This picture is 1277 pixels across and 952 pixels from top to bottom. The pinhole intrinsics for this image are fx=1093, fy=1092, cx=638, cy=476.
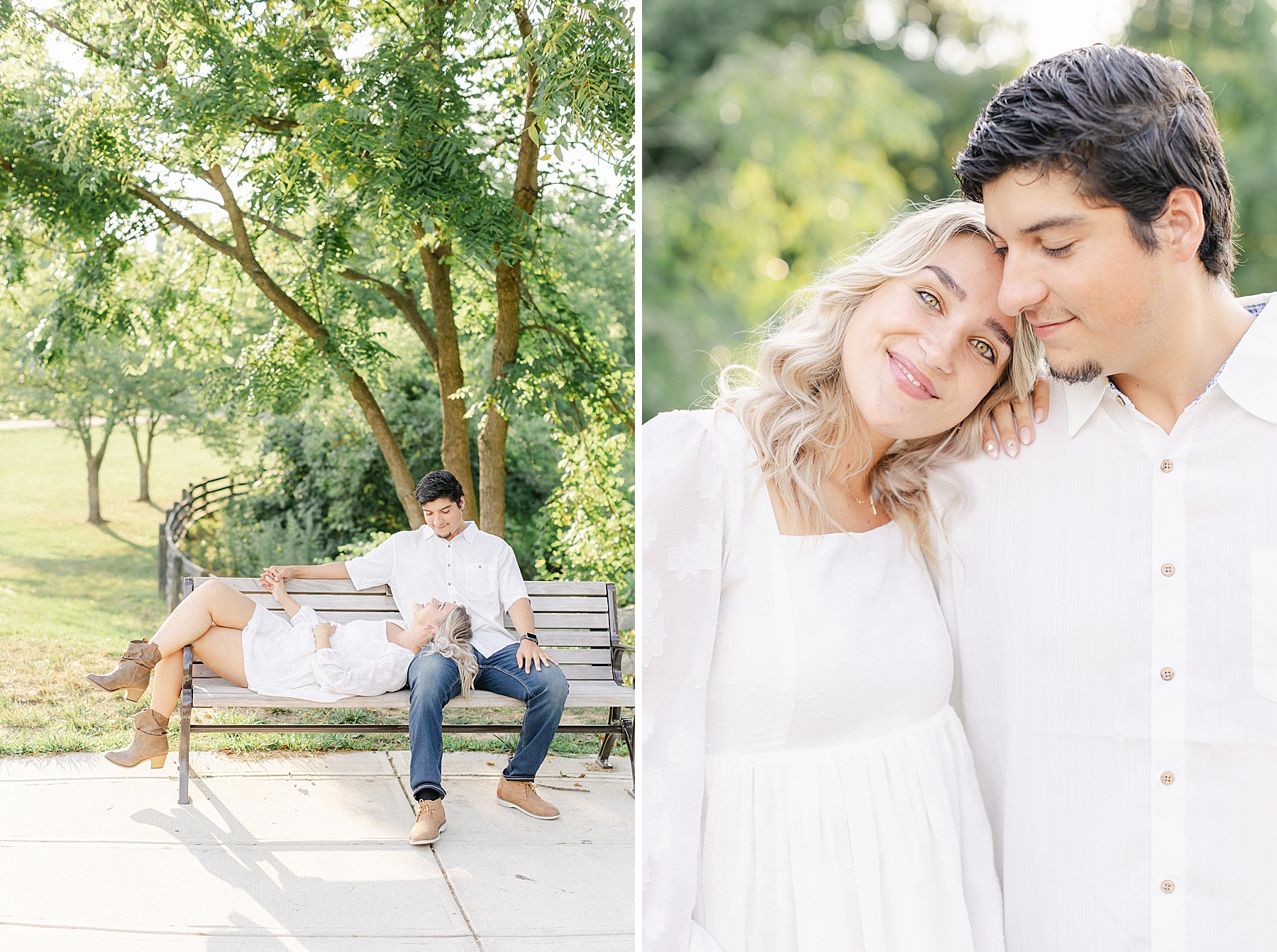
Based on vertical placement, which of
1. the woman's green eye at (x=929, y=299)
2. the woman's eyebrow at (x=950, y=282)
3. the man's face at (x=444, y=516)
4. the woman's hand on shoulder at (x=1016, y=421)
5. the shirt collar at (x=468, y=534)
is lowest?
the shirt collar at (x=468, y=534)

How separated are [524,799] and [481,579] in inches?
33.5

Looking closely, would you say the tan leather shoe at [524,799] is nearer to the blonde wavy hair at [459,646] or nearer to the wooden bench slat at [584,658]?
the blonde wavy hair at [459,646]

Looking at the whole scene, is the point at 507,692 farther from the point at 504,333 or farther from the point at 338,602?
the point at 504,333

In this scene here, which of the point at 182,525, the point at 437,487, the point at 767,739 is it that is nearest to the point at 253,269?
the point at 437,487

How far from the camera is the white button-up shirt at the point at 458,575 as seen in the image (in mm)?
4188

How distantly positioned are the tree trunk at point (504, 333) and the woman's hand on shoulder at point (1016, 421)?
3.49 meters

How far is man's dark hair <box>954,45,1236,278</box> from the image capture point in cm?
163

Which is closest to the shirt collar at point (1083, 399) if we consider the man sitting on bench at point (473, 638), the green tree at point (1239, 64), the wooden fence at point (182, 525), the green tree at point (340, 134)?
the man sitting on bench at point (473, 638)

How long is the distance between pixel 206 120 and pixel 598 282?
5.33 m

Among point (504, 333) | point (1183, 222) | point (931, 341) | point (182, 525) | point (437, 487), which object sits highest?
point (504, 333)

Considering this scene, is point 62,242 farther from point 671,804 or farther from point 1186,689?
point 1186,689

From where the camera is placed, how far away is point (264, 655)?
3930 millimetres

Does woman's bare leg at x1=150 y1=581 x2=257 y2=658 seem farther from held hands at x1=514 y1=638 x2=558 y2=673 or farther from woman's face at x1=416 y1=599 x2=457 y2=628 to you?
held hands at x1=514 y1=638 x2=558 y2=673

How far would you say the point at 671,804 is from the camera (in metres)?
1.61
